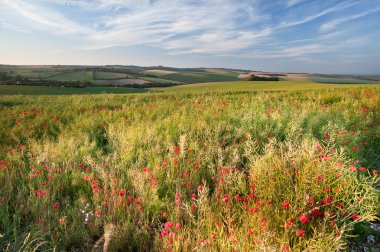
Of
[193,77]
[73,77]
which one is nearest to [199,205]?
[73,77]

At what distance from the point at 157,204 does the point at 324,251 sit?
6.02ft

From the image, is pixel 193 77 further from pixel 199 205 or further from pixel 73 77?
pixel 199 205

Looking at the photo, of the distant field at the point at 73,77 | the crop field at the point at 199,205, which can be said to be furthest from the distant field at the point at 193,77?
the crop field at the point at 199,205

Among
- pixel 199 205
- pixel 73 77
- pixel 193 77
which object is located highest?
pixel 193 77

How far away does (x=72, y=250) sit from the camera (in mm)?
2549

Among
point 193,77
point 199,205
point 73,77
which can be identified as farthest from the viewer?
point 193,77

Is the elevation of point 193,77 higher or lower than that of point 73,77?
higher

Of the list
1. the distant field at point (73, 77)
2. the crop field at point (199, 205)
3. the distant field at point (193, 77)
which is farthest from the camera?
the distant field at point (193, 77)

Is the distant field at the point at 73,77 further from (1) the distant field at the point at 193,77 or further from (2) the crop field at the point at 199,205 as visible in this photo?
(2) the crop field at the point at 199,205

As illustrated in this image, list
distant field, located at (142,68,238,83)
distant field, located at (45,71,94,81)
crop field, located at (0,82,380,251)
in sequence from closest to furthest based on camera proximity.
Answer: crop field, located at (0,82,380,251) < distant field, located at (45,71,94,81) < distant field, located at (142,68,238,83)

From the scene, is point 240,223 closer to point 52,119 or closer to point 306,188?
point 306,188

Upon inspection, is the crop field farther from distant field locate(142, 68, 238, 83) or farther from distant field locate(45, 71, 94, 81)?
distant field locate(142, 68, 238, 83)

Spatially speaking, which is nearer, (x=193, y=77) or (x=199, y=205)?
(x=199, y=205)

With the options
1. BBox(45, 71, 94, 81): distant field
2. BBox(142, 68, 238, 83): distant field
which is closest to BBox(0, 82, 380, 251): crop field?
BBox(45, 71, 94, 81): distant field
